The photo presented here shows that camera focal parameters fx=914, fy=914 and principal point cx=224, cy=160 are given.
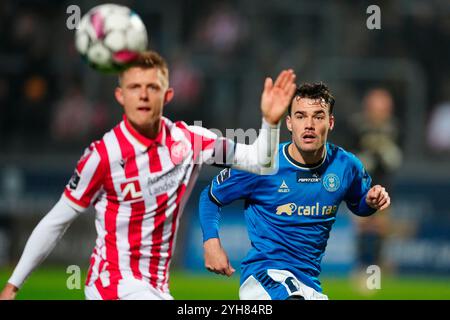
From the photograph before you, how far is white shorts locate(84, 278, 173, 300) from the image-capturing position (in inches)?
210

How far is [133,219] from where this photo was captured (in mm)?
5457

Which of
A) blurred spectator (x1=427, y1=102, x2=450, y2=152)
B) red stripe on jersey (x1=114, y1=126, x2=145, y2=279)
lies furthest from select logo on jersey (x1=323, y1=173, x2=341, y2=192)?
blurred spectator (x1=427, y1=102, x2=450, y2=152)

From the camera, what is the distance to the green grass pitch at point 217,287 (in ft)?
35.6

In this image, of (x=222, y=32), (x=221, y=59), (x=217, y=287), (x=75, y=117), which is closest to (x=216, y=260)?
(x=217, y=287)

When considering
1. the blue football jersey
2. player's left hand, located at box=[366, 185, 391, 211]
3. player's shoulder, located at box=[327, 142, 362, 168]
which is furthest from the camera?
player's shoulder, located at box=[327, 142, 362, 168]

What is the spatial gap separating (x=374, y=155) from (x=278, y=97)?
23.1 feet

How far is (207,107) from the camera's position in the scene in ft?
47.7

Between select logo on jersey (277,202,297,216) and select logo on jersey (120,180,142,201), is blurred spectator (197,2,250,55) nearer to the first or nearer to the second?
select logo on jersey (277,202,297,216)

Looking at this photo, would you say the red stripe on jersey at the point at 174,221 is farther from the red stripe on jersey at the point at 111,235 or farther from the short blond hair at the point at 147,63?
the short blond hair at the point at 147,63

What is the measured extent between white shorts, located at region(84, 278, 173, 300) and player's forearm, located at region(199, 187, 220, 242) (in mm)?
770

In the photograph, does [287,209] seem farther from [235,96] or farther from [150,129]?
[235,96]

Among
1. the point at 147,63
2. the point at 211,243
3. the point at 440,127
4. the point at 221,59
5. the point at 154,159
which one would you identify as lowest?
the point at 211,243

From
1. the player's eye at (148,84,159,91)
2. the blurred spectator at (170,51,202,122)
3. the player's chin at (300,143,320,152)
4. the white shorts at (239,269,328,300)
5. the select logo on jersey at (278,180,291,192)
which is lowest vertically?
the white shorts at (239,269,328,300)

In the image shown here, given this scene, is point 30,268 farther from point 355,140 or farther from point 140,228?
point 355,140
